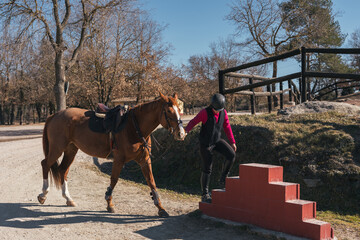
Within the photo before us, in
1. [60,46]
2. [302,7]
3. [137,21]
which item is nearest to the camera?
[60,46]

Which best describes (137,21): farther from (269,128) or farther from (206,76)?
(206,76)

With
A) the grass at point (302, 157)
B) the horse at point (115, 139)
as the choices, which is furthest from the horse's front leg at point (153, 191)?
the grass at point (302, 157)

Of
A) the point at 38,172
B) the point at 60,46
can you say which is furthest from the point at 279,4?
the point at 38,172

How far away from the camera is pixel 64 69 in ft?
58.6

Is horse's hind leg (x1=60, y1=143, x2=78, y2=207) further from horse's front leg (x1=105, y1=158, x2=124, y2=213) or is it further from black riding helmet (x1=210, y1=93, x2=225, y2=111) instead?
black riding helmet (x1=210, y1=93, x2=225, y2=111)

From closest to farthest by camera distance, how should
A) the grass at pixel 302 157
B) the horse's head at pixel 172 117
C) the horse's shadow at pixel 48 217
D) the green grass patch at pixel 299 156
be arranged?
the horse's head at pixel 172 117 → the horse's shadow at pixel 48 217 → the grass at pixel 302 157 → the green grass patch at pixel 299 156

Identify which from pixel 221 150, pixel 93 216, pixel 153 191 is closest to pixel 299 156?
pixel 221 150

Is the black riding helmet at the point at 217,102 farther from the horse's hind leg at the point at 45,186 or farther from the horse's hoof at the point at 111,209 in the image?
the horse's hind leg at the point at 45,186

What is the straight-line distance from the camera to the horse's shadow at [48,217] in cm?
527

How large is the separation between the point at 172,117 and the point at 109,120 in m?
1.42

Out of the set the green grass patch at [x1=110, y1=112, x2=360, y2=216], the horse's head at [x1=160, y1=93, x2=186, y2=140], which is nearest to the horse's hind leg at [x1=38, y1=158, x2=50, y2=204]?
the green grass patch at [x1=110, y1=112, x2=360, y2=216]

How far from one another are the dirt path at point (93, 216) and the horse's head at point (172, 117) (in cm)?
149

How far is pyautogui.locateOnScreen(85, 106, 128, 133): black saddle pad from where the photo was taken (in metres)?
5.84

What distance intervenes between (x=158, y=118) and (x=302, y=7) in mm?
27280
